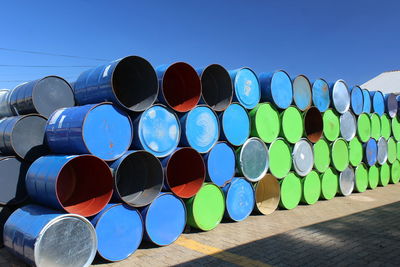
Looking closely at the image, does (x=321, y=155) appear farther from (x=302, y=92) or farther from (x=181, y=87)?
(x=181, y=87)

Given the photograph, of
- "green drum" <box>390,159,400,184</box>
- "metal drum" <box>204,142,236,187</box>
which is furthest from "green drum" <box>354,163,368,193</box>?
"metal drum" <box>204,142,236,187</box>

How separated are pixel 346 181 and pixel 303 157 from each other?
74.0 inches

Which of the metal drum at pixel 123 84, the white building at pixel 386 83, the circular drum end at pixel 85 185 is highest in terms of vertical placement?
the white building at pixel 386 83

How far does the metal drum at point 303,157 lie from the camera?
6633mm

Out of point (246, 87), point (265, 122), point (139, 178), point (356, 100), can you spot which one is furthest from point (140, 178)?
point (356, 100)

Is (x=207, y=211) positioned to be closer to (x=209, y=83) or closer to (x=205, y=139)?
(x=205, y=139)

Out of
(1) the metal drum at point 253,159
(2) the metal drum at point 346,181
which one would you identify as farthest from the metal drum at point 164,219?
(2) the metal drum at point 346,181

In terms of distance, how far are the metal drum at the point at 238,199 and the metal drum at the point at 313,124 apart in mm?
2092

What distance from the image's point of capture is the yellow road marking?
150 inches

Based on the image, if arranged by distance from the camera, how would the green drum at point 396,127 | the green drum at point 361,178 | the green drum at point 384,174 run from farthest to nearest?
the green drum at point 396,127 < the green drum at point 384,174 < the green drum at point 361,178

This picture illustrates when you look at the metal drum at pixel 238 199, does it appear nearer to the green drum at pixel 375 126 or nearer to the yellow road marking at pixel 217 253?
the yellow road marking at pixel 217 253

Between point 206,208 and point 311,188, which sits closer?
point 206,208

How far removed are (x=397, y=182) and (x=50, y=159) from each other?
9.73 m

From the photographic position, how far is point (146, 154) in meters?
4.32
